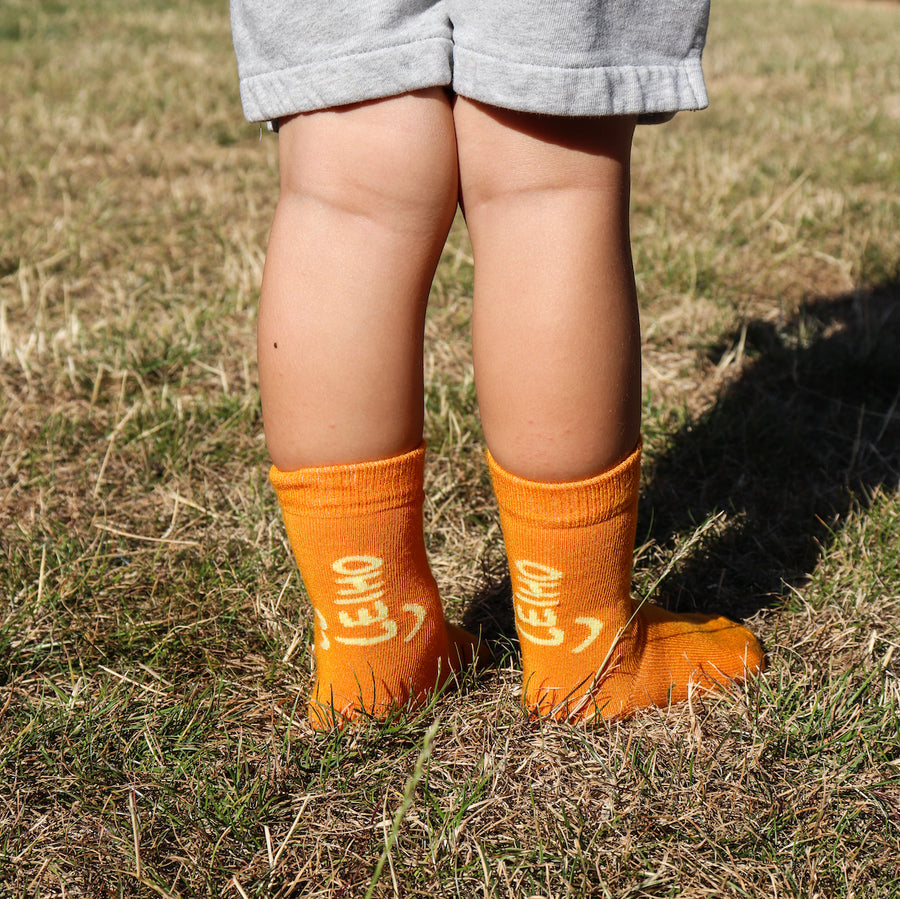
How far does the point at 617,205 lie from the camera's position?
3.08ft

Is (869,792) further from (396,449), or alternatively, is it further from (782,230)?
(782,230)

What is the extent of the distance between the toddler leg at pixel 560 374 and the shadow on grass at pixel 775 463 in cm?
24

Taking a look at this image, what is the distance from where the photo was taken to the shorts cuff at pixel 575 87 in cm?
84

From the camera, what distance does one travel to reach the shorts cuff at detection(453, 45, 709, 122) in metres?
0.84

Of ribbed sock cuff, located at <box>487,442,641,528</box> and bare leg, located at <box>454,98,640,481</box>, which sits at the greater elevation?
bare leg, located at <box>454,98,640,481</box>

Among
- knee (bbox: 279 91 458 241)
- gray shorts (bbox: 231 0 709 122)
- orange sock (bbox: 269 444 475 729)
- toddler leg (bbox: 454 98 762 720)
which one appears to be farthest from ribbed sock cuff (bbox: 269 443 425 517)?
gray shorts (bbox: 231 0 709 122)

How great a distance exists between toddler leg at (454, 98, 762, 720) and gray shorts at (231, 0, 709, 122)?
0.05 metres

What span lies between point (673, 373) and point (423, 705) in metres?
1.03

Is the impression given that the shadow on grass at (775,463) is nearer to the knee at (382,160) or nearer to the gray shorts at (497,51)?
the knee at (382,160)

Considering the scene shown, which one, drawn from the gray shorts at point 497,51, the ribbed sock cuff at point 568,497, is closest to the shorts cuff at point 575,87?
the gray shorts at point 497,51

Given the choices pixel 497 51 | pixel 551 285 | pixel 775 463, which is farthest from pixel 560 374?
pixel 775 463

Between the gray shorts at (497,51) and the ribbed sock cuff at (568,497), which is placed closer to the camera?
the gray shorts at (497,51)

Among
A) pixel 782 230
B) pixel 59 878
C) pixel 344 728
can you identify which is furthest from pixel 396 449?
pixel 782 230

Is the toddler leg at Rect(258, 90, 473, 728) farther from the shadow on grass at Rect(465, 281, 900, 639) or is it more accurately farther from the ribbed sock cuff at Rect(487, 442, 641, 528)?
the shadow on grass at Rect(465, 281, 900, 639)
